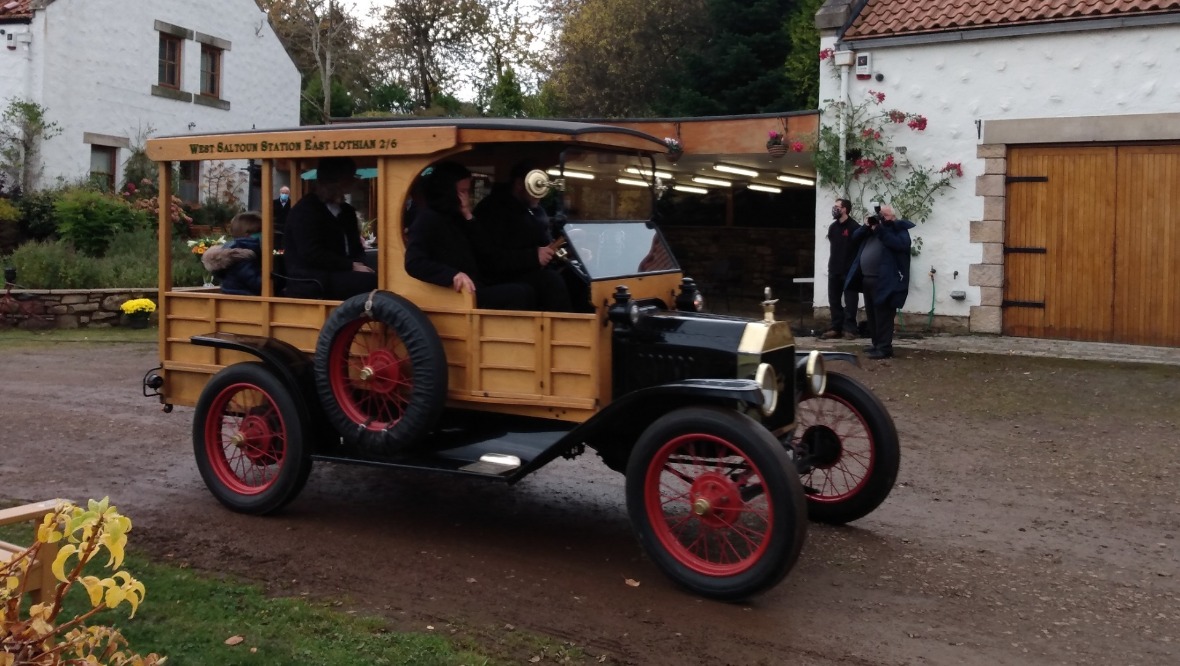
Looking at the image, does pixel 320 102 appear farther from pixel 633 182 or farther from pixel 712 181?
pixel 633 182

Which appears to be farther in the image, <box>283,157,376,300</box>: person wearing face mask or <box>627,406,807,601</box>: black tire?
<box>283,157,376,300</box>: person wearing face mask

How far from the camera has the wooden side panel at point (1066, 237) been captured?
498 inches

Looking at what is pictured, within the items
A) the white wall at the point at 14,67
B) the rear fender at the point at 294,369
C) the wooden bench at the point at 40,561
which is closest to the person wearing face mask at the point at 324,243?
the rear fender at the point at 294,369

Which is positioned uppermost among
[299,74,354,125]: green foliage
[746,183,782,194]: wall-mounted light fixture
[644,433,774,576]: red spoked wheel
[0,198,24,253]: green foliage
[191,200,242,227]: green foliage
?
[299,74,354,125]: green foliage

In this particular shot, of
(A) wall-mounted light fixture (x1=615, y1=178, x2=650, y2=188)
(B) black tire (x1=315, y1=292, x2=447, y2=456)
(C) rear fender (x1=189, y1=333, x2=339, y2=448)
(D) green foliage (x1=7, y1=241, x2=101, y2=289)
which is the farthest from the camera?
(D) green foliage (x1=7, y1=241, x2=101, y2=289)

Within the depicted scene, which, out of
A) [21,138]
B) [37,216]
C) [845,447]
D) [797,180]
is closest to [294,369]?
[845,447]

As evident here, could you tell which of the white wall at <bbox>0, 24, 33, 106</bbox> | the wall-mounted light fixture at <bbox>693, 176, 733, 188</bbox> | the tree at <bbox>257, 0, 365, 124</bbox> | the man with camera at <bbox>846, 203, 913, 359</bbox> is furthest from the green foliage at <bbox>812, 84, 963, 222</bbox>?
the tree at <bbox>257, 0, 365, 124</bbox>

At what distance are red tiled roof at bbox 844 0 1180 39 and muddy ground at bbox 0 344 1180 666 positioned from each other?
511 cm

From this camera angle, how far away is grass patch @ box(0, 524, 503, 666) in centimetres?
424

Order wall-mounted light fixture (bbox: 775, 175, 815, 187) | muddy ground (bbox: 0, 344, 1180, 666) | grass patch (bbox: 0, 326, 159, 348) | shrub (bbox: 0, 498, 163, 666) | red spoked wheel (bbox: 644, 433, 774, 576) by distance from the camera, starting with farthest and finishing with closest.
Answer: wall-mounted light fixture (bbox: 775, 175, 815, 187), grass patch (bbox: 0, 326, 159, 348), red spoked wheel (bbox: 644, 433, 774, 576), muddy ground (bbox: 0, 344, 1180, 666), shrub (bbox: 0, 498, 163, 666)

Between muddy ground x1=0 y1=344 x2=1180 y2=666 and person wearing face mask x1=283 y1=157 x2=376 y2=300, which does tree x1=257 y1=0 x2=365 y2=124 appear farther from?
person wearing face mask x1=283 y1=157 x2=376 y2=300

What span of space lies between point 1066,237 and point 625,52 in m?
18.4

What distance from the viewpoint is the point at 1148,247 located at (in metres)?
12.4

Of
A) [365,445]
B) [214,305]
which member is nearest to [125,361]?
[214,305]
